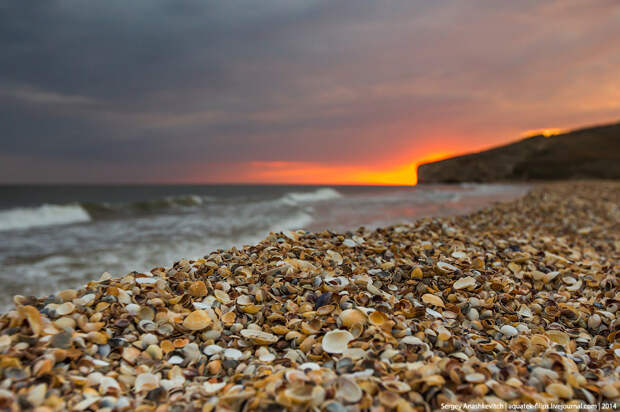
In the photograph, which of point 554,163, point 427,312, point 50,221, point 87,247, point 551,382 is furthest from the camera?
point 554,163

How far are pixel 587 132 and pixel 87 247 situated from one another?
123 feet

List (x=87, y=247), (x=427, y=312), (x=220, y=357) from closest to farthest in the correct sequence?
(x=220, y=357), (x=427, y=312), (x=87, y=247)

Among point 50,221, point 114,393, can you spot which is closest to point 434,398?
point 114,393

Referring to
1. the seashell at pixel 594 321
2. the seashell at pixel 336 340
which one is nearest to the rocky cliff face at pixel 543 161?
the seashell at pixel 594 321

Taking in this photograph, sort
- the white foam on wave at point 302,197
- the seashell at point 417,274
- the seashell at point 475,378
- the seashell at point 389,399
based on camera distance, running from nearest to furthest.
Answer: the seashell at point 389,399 < the seashell at point 475,378 < the seashell at point 417,274 < the white foam on wave at point 302,197

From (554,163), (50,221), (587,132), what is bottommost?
(50,221)

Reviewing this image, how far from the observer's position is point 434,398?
3.88ft

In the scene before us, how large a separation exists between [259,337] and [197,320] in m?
0.30

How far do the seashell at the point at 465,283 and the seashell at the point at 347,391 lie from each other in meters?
1.08

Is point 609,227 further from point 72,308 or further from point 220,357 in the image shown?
point 72,308

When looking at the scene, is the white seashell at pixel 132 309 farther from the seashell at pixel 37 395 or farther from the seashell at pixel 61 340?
the seashell at pixel 37 395

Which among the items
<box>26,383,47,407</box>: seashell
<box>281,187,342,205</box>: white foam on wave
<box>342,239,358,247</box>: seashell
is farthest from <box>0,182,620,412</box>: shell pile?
<box>281,187,342,205</box>: white foam on wave

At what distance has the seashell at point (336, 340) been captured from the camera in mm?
1427

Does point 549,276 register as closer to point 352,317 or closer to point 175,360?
point 352,317
